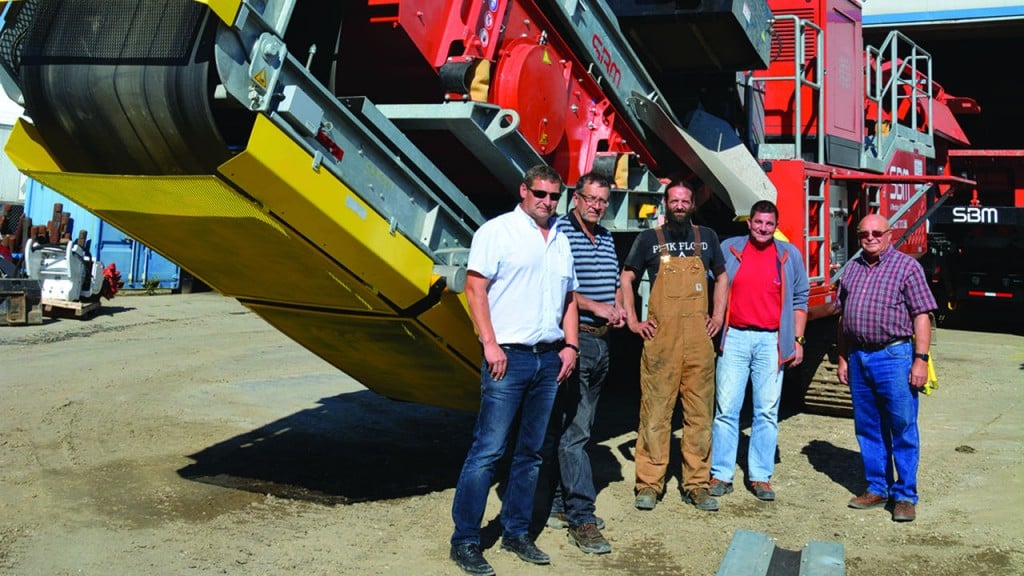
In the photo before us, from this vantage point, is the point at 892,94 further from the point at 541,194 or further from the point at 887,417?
the point at 541,194

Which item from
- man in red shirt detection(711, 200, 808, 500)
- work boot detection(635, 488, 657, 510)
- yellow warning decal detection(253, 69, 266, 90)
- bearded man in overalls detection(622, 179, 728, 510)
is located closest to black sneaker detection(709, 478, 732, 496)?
man in red shirt detection(711, 200, 808, 500)

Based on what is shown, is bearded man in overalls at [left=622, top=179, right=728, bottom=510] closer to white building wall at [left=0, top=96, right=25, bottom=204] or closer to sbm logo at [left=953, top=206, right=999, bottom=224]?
sbm logo at [left=953, top=206, right=999, bottom=224]

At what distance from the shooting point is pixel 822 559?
4.68m

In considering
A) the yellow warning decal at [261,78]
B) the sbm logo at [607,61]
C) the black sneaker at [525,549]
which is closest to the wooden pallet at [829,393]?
the sbm logo at [607,61]

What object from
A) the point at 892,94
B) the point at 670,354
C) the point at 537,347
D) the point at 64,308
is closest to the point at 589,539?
the point at 537,347

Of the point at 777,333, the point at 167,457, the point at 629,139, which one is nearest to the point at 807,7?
the point at 629,139

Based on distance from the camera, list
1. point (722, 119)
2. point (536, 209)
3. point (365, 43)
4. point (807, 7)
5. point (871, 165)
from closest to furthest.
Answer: point (536, 209)
point (365, 43)
point (722, 119)
point (807, 7)
point (871, 165)

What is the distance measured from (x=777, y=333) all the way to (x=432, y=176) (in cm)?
220

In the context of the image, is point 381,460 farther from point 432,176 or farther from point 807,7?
point 807,7

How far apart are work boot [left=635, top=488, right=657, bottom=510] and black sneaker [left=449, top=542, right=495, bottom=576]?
1.32m

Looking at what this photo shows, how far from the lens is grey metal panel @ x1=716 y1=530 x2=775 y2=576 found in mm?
4520

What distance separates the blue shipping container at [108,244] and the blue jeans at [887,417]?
14039 millimetres

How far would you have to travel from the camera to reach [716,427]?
19.5 ft

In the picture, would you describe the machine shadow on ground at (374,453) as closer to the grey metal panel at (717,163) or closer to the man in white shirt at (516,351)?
the man in white shirt at (516,351)
